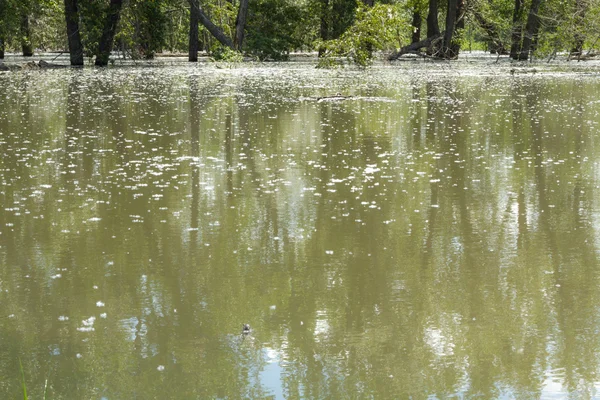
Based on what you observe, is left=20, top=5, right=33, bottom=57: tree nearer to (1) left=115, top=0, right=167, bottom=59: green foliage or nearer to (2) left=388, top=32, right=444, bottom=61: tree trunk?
(1) left=115, top=0, right=167, bottom=59: green foliage

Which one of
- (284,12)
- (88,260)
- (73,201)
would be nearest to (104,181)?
(73,201)

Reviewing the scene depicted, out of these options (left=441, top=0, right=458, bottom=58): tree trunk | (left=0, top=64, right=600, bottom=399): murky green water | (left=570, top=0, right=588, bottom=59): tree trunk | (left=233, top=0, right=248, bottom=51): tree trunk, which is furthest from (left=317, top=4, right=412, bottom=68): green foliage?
(left=0, top=64, right=600, bottom=399): murky green water

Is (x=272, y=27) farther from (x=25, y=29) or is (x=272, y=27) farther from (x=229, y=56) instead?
(x=25, y=29)

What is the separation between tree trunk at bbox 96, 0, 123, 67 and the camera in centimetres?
3272

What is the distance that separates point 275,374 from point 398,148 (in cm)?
720

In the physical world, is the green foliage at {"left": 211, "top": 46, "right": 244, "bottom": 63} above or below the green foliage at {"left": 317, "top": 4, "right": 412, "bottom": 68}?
below

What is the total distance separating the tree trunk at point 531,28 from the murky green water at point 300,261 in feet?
83.4

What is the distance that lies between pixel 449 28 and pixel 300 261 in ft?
112

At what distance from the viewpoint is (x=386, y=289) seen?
525 cm

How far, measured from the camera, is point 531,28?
121ft

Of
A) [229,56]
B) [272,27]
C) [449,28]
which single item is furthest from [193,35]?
[449,28]

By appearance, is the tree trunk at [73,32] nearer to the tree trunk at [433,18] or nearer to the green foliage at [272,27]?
the green foliage at [272,27]

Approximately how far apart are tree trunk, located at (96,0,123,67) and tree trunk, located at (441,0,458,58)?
14.4m

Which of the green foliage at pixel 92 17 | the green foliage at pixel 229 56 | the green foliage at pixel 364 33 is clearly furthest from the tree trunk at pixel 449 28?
the green foliage at pixel 92 17
